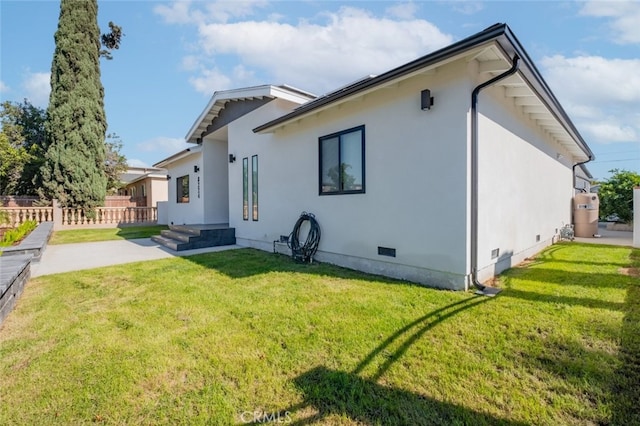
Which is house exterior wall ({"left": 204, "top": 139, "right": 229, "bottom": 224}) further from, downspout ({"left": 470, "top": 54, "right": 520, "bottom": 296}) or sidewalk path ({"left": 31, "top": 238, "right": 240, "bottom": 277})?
downspout ({"left": 470, "top": 54, "right": 520, "bottom": 296})

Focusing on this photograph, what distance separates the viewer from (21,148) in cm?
1781

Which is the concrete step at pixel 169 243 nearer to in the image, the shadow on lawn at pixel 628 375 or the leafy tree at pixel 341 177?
the leafy tree at pixel 341 177

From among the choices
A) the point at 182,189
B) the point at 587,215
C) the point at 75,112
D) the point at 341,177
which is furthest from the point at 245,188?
the point at 75,112

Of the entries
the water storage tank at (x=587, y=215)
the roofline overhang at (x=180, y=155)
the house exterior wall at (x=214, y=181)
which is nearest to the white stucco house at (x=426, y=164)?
the water storage tank at (x=587, y=215)

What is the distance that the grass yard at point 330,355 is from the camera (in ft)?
6.86

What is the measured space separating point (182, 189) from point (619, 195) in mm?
19316

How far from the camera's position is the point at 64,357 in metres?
2.87

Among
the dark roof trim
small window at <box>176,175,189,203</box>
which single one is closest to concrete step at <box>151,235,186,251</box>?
small window at <box>176,175,189,203</box>

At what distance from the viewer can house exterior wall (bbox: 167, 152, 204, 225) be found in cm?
1237

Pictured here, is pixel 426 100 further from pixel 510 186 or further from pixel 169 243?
pixel 169 243

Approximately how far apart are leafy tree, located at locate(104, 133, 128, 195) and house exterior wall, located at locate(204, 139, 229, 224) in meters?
13.1

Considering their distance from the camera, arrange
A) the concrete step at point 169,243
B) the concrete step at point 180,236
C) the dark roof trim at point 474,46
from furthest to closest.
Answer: the concrete step at point 180,236
the concrete step at point 169,243
the dark roof trim at point 474,46

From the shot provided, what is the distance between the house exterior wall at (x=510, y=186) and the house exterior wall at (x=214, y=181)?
9.82m

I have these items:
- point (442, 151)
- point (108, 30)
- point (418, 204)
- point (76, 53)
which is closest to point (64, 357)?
point (418, 204)
